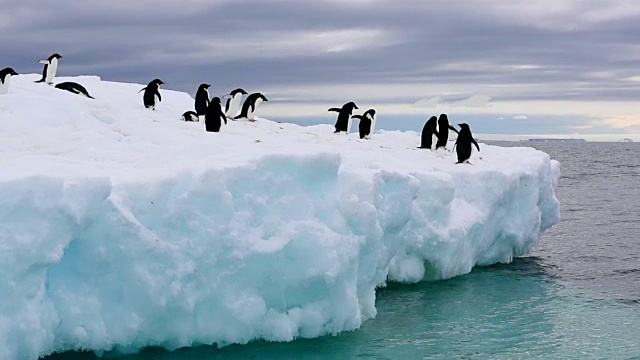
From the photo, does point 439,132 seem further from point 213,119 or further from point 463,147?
point 213,119

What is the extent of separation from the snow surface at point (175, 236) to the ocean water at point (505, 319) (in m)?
0.30

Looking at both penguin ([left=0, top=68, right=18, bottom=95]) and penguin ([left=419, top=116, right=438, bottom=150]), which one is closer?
penguin ([left=0, top=68, right=18, bottom=95])

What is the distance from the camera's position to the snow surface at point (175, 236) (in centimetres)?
833

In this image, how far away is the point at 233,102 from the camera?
22141mm

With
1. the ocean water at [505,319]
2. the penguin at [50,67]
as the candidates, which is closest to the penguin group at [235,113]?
the penguin at [50,67]

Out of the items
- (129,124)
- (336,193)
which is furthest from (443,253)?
(129,124)

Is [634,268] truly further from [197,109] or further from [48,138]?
[48,138]

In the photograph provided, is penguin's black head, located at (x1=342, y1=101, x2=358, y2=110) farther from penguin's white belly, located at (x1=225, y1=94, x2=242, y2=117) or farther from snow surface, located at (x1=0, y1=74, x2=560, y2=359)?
snow surface, located at (x1=0, y1=74, x2=560, y2=359)

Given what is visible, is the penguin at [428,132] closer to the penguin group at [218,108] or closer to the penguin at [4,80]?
the penguin group at [218,108]

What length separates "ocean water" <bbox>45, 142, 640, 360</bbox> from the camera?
1033 cm

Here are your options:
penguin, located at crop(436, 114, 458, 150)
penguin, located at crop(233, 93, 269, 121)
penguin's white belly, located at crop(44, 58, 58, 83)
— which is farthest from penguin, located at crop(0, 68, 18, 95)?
penguin, located at crop(436, 114, 458, 150)

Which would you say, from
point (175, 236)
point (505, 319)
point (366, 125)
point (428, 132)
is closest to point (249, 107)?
point (366, 125)

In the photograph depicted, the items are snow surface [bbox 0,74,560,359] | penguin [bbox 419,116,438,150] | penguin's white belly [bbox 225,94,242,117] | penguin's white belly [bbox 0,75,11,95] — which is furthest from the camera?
penguin's white belly [bbox 225,94,242,117]

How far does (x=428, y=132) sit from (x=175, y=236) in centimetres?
1045
